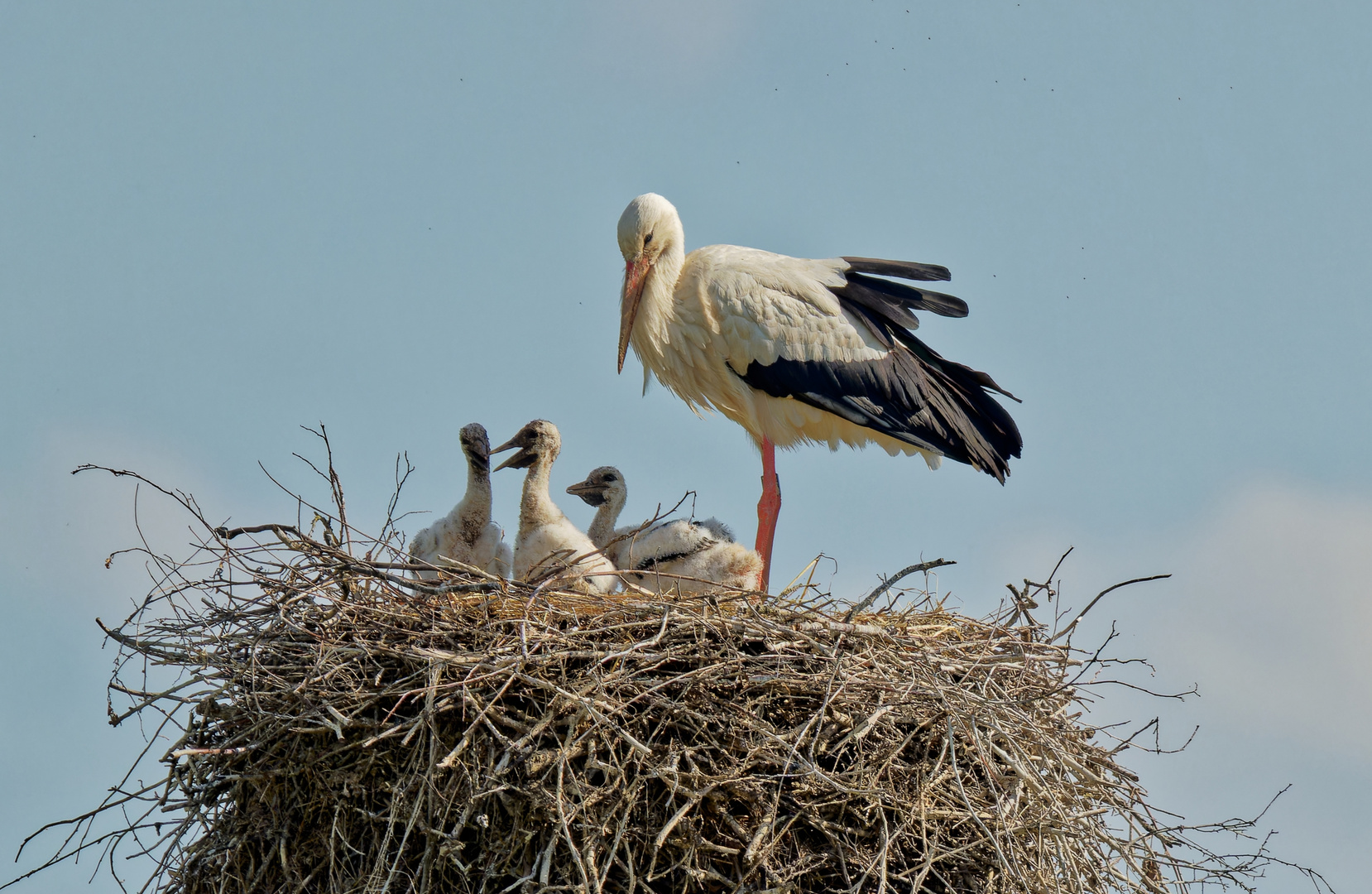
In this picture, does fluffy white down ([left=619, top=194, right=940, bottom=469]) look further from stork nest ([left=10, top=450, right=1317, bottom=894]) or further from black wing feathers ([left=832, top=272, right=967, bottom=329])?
stork nest ([left=10, top=450, right=1317, bottom=894])

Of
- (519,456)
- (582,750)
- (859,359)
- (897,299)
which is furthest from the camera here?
(897,299)

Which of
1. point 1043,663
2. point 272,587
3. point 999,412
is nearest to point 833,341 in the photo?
point 999,412

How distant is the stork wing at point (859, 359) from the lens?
6.25 metres

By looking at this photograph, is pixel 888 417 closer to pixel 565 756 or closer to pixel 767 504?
pixel 767 504

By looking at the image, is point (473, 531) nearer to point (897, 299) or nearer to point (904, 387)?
point (904, 387)

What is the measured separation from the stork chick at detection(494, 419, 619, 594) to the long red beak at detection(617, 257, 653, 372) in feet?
2.18

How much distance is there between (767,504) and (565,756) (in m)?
2.94

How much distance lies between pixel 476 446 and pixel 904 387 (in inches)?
77.2

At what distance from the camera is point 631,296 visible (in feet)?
20.6

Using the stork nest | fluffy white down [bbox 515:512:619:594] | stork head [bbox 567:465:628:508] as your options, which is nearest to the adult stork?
stork head [bbox 567:465:628:508]

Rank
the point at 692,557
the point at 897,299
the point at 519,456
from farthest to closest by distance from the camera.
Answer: the point at 897,299, the point at 519,456, the point at 692,557

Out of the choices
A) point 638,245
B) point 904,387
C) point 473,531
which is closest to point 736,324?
point 638,245

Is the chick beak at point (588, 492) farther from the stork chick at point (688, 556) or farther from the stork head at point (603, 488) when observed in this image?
the stork chick at point (688, 556)

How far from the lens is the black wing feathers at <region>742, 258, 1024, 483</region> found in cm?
627
